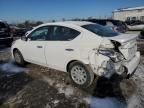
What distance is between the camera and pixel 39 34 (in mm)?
5840

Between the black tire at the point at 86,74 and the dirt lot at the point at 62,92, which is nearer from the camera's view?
the dirt lot at the point at 62,92

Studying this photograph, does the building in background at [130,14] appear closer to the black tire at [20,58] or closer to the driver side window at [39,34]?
the black tire at [20,58]

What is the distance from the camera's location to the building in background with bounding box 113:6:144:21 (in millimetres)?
39878

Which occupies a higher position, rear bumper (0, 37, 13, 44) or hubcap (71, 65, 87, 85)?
rear bumper (0, 37, 13, 44)

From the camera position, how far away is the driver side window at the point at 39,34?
5.60 meters

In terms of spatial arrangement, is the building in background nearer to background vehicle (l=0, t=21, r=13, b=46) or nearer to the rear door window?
background vehicle (l=0, t=21, r=13, b=46)

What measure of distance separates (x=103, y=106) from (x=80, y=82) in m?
1.06

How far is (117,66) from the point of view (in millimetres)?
4180

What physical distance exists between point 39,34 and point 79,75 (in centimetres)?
210

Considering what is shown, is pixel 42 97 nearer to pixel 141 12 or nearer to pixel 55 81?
pixel 55 81

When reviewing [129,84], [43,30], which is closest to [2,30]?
[43,30]

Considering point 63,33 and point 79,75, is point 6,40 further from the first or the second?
point 79,75

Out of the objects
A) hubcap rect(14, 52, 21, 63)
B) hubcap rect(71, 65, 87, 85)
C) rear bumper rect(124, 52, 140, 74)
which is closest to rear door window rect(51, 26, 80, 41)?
hubcap rect(71, 65, 87, 85)

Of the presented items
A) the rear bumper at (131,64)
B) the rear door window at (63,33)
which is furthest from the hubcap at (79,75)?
the rear bumper at (131,64)
